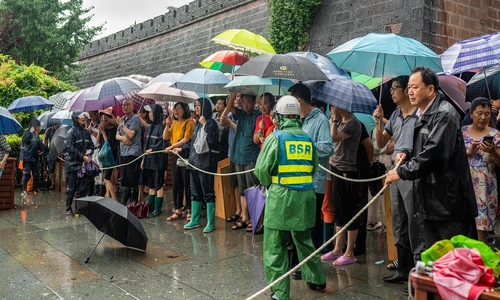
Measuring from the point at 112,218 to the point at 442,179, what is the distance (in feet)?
12.1

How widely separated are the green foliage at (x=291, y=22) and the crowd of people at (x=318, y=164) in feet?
14.7

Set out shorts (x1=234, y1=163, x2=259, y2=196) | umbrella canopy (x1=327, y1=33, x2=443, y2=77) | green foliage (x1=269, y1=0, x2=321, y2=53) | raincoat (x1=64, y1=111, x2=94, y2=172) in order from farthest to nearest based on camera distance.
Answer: green foliage (x1=269, y1=0, x2=321, y2=53) < raincoat (x1=64, y1=111, x2=94, y2=172) < shorts (x1=234, y1=163, x2=259, y2=196) < umbrella canopy (x1=327, y1=33, x2=443, y2=77)

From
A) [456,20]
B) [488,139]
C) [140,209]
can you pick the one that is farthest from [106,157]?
[456,20]

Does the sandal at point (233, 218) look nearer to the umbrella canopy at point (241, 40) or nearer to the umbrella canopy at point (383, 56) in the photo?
the umbrella canopy at point (241, 40)

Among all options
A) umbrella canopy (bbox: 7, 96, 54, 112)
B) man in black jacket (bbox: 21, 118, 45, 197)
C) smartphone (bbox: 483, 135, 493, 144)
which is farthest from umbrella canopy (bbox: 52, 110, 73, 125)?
smartphone (bbox: 483, 135, 493, 144)

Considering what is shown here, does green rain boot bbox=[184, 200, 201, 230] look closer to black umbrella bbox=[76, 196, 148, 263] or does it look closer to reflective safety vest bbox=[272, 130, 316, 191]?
black umbrella bbox=[76, 196, 148, 263]

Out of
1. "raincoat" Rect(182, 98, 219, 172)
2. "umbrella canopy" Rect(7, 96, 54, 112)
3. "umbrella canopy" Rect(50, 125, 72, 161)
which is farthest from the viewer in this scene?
"umbrella canopy" Rect(7, 96, 54, 112)

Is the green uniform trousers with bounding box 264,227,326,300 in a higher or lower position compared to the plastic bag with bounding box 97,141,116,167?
lower

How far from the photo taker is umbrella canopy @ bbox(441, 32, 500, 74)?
553 cm

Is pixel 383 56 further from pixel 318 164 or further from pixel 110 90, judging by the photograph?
pixel 110 90

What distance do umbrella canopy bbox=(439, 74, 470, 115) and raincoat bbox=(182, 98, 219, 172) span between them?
3.28 meters

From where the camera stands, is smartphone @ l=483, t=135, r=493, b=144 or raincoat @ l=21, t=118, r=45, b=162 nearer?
smartphone @ l=483, t=135, r=493, b=144

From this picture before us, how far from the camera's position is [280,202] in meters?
4.21

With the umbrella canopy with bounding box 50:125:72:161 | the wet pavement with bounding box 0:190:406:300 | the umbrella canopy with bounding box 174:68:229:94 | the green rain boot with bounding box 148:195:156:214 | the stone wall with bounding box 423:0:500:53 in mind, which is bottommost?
the wet pavement with bounding box 0:190:406:300
